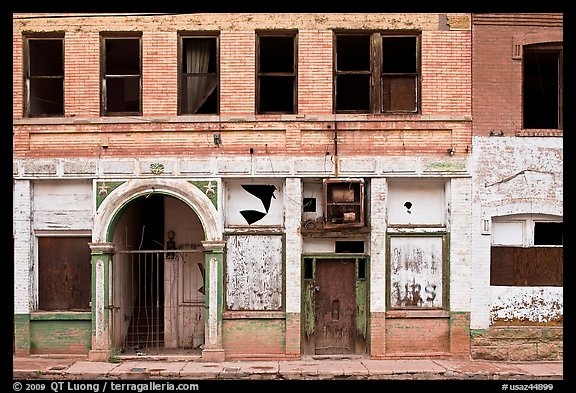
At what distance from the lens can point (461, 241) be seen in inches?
564

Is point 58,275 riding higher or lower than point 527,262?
lower

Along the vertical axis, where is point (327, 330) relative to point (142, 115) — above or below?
below

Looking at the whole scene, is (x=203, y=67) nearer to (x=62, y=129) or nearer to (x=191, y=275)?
(x=62, y=129)

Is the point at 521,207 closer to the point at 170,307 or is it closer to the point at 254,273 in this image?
the point at 254,273

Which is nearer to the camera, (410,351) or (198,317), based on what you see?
(410,351)

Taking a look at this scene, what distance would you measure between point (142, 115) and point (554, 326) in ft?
29.8

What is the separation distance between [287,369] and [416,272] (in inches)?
127

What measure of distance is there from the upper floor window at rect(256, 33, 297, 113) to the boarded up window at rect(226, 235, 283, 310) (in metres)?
2.64

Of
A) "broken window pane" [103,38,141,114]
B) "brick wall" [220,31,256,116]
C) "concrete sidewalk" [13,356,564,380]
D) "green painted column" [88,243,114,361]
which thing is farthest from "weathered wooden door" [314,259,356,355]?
"broken window pane" [103,38,141,114]

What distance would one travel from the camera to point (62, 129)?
14445 millimetres

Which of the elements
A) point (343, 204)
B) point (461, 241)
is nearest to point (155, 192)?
point (343, 204)

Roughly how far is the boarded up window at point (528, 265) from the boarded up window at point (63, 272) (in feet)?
26.6
